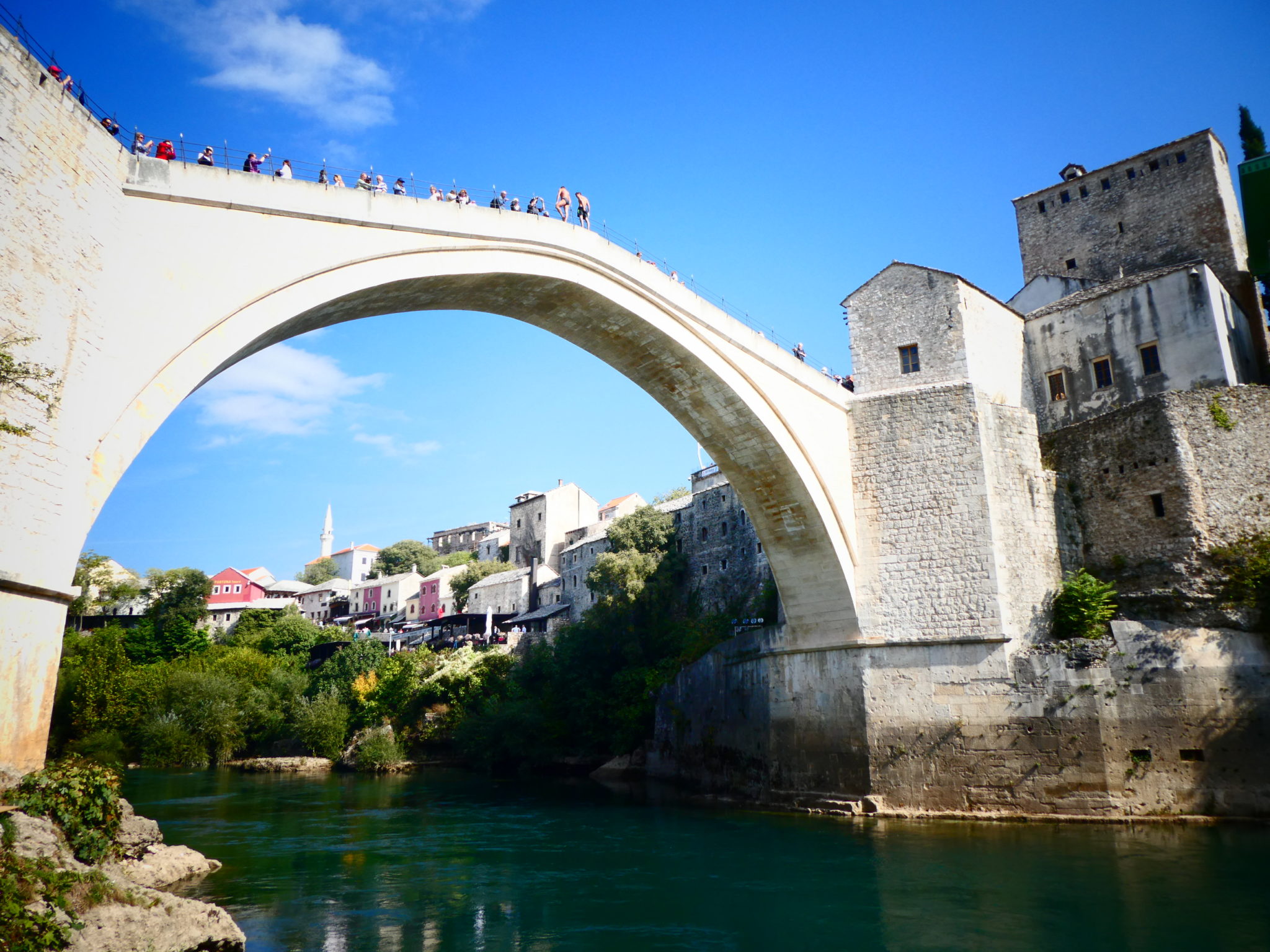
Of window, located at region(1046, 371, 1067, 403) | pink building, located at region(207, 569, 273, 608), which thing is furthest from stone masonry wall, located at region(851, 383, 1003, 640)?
pink building, located at region(207, 569, 273, 608)

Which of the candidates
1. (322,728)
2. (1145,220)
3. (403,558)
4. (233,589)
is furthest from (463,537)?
(1145,220)

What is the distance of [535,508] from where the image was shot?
50.2 meters

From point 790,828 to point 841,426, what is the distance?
6.66 m

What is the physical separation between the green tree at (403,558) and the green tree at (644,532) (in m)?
41.4

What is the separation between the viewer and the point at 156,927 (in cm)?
640

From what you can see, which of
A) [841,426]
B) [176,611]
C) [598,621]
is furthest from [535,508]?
[841,426]

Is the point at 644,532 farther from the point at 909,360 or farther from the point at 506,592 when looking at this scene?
the point at 909,360

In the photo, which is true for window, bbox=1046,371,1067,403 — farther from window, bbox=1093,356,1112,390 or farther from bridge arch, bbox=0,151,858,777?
bridge arch, bbox=0,151,858,777

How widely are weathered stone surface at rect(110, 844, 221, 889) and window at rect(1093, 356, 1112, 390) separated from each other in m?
16.2

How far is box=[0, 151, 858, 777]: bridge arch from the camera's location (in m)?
7.71

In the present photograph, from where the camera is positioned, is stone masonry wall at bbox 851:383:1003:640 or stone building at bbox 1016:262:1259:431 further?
stone building at bbox 1016:262:1259:431

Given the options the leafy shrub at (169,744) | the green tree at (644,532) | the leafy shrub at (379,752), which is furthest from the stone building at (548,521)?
the leafy shrub at (169,744)

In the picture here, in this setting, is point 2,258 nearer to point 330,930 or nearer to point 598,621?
point 330,930

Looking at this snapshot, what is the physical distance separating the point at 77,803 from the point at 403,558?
67095 millimetres
